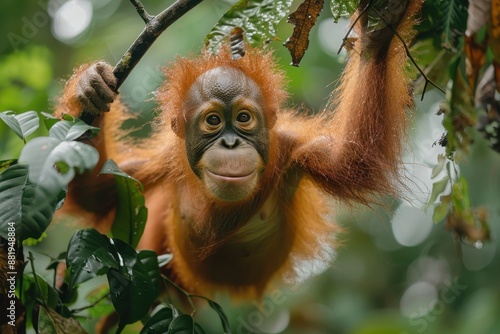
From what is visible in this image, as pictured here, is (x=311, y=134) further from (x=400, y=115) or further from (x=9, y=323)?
(x=9, y=323)

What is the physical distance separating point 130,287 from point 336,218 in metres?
2.85

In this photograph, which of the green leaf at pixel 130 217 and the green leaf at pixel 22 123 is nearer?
the green leaf at pixel 22 123

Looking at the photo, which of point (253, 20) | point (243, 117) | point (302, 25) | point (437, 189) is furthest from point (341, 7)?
point (243, 117)

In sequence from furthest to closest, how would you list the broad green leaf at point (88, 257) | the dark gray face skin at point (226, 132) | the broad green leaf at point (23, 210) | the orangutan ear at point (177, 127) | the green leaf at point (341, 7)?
the orangutan ear at point (177, 127), the dark gray face skin at point (226, 132), the green leaf at point (341, 7), the broad green leaf at point (88, 257), the broad green leaf at point (23, 210)

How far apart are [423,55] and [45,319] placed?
2.12 metres

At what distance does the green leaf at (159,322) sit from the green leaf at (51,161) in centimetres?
92

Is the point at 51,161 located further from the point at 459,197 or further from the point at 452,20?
the point at 459,197

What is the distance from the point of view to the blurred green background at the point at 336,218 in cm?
491

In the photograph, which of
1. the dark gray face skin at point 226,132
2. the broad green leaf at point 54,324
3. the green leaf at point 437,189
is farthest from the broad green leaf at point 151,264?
the green leaf at point 437,189

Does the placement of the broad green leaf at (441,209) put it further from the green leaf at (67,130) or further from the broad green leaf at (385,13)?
the green leaf at (67,130)

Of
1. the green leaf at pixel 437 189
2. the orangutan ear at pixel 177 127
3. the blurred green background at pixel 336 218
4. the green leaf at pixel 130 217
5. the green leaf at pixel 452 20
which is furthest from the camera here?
the blurred green background at pixel 336 218

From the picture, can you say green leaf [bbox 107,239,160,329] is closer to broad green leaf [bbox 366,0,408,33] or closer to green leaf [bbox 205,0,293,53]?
green leaf [bbox 205,0,293,53]

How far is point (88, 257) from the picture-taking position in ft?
8.18

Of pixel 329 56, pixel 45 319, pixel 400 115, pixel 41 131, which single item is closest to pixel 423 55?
pixel 400 115
